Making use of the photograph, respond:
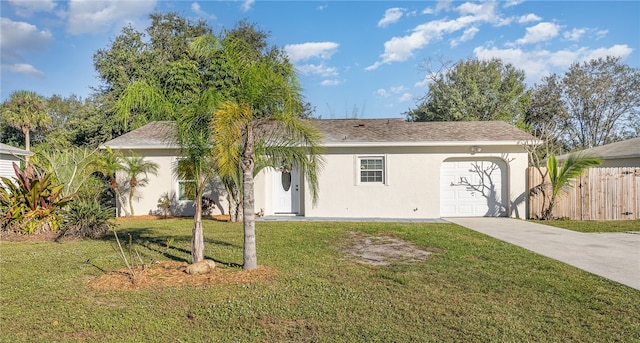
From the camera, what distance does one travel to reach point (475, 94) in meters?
26.3

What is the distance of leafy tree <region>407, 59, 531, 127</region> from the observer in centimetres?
2633

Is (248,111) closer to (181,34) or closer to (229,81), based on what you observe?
(229,81)

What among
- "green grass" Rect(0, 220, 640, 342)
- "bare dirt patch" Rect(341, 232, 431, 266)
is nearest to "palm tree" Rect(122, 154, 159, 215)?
"green grass" Rect(0, 220, 640, 342)

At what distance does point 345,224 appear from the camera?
11.7 metres

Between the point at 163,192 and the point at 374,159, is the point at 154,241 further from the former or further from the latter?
the point at 374,159

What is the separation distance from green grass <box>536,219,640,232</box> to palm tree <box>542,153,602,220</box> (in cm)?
81

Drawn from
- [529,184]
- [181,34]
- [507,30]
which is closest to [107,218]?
[529,184]

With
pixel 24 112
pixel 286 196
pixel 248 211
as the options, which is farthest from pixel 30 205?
pixel 24 112

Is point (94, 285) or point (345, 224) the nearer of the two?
point (94, 285)

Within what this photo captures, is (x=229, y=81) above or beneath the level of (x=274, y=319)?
above

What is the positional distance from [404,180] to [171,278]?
31.5ft

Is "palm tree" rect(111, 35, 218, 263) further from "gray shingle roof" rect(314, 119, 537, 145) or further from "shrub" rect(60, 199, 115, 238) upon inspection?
"gray shingle roof" rect(314, 119, 537, 145)

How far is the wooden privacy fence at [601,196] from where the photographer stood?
12.9 metres

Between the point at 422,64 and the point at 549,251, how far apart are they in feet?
78.3
